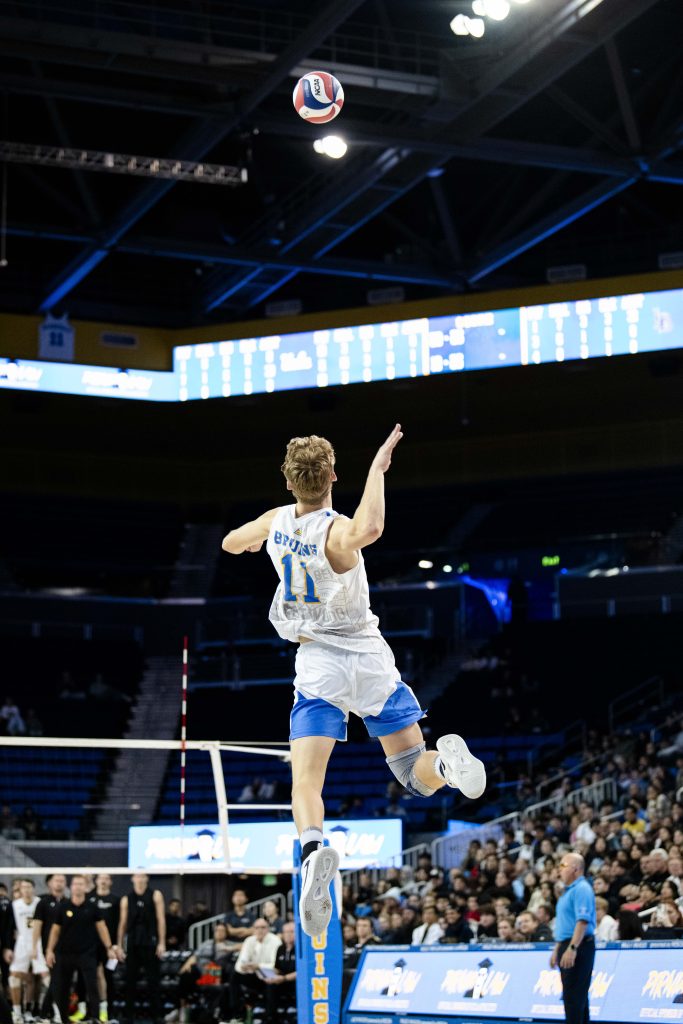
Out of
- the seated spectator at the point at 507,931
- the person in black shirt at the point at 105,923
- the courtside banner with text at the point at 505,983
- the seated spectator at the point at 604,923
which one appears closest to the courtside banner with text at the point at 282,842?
the person in black shirt at the point at 105,923

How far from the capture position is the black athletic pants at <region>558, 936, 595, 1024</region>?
11797 mm

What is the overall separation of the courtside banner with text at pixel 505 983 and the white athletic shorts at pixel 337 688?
7014mm

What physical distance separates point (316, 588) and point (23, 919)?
1168 cm

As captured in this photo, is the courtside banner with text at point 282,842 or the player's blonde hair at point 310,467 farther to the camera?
the courtside banner with text at point 282,842

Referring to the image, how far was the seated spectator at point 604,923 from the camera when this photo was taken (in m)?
14.4

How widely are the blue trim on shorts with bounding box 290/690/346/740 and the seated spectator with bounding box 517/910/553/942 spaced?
30.6 ft

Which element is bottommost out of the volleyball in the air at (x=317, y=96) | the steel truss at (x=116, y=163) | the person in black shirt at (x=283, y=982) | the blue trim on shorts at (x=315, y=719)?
the person in black shirt at (x=283, y=982)

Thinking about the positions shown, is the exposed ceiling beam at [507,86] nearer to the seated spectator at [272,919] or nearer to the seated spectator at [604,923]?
the seated spectator at [604,923]

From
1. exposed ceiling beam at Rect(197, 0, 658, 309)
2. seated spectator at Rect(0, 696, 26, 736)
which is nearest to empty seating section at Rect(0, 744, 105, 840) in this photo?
seated spectator at Rect(0, 696, 26, 736)

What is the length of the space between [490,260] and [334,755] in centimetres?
959

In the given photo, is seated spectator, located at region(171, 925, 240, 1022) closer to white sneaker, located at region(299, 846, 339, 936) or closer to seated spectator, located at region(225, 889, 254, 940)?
seated spectator, located at region(225, 889, 254, 940)

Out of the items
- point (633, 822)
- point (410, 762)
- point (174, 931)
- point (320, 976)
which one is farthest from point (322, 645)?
point (174, 931)

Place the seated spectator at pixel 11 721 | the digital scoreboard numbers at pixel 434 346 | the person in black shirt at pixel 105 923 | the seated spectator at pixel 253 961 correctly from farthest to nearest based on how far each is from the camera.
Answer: the seated spectator at pixel 11 721 < the digital scoreboard numbers at pixel 434 346 < the seated spectator at pixel 253 961 < the person in black shirt at pixel 105 923

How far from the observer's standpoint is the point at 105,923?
1560 cm
